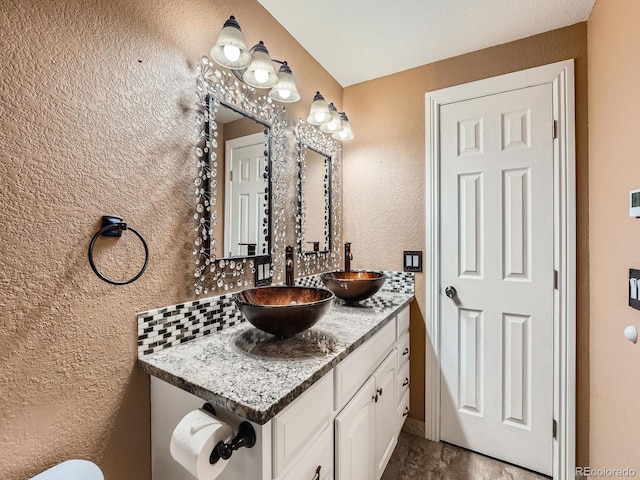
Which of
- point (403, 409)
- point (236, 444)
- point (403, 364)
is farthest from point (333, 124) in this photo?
point (403, 409)

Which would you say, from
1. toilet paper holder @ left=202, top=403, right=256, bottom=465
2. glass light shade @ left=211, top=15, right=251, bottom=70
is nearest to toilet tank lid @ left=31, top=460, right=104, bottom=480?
toilet paper holder @ left=202, top=403, right=256, bottom=465

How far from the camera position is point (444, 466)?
5.31ft

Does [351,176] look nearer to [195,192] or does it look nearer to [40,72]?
[195,192]

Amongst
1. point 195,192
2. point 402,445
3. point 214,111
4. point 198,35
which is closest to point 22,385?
point 195,192

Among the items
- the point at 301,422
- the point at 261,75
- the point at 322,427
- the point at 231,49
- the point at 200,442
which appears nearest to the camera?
the point at 200,442

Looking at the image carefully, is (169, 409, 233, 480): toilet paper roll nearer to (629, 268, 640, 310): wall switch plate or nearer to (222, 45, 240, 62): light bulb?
(222, 45, 240, 62): light bulb

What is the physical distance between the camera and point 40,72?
731 mm

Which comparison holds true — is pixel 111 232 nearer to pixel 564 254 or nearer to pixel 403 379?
pixel 403 379

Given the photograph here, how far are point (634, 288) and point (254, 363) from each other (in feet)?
4.36

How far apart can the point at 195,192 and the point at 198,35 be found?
608 mm

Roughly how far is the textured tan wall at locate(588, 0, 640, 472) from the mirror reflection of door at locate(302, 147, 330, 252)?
1.39m

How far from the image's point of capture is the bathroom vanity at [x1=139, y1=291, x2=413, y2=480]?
71 cm

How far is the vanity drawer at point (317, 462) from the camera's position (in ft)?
2.61

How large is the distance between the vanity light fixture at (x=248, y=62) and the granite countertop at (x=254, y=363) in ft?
3.46
